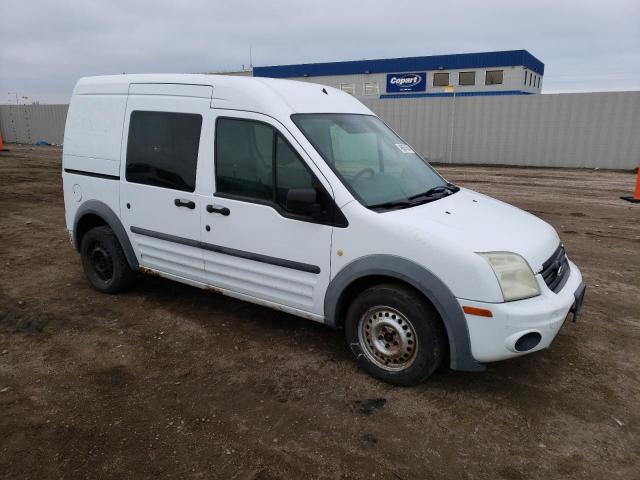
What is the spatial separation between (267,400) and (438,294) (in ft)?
4.38

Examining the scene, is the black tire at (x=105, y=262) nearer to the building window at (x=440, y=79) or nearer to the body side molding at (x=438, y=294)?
the body side molding at (x=438, y=294)

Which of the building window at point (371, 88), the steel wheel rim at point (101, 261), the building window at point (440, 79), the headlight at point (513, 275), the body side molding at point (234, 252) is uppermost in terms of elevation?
the building window at point (440, 79)

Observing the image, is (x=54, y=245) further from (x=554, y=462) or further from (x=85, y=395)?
(x=554, y=462)

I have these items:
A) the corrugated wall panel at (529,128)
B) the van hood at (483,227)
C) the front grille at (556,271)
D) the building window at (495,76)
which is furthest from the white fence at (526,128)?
the front grille at (556,271)

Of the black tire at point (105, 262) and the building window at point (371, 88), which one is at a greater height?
the building window at point (371, 88)

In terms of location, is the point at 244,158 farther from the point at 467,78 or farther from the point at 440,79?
the point at 440,79

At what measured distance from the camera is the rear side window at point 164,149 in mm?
4196

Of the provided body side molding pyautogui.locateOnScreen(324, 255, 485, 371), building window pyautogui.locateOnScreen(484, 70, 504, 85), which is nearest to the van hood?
body side molding pyautogui.locateOnScreen(324, 255, 485, 371)

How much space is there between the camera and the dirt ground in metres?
2.72

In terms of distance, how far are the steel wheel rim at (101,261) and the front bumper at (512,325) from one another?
148 inches

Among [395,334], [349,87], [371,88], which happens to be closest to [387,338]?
[395,334]

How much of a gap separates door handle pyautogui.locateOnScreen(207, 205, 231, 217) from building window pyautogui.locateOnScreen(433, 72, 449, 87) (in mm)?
33299

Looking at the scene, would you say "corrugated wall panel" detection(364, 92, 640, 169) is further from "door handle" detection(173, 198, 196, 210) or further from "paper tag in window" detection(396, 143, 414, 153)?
"door handle" detection(173, 198, 196, 210)

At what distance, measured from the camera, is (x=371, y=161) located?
12.9ft
